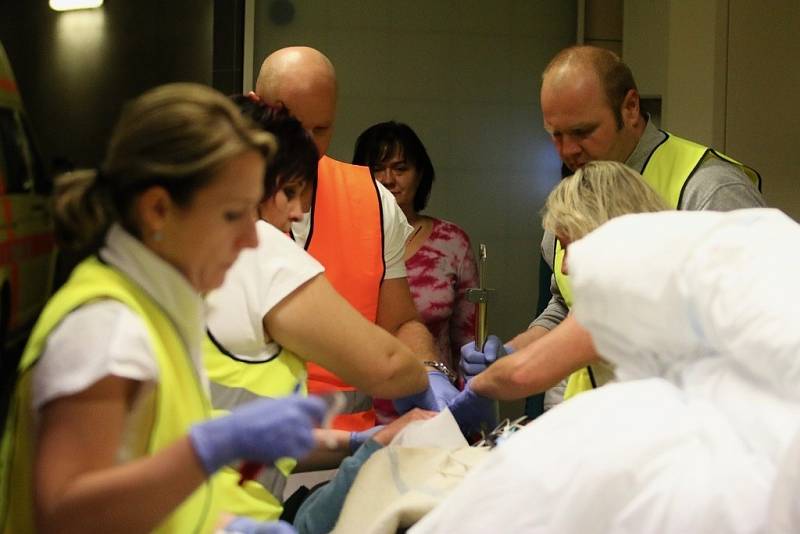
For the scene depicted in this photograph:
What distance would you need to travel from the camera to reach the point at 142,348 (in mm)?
889

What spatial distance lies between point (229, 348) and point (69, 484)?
51 cm

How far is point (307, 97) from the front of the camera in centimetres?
203

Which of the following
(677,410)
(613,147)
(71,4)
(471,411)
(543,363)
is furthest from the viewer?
(613,147)

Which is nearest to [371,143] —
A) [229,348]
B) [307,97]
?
[307,97]

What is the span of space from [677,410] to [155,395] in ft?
1.64

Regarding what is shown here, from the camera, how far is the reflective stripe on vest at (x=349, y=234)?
1.86m

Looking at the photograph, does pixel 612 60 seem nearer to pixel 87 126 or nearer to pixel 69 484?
pixel 87 126

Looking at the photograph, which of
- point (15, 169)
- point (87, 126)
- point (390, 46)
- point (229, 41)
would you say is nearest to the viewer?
point (15, 169)

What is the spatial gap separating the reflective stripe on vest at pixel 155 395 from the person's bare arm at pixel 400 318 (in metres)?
1.01

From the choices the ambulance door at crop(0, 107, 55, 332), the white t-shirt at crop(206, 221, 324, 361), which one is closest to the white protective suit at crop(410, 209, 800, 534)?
the white t-shirt at crop(206, 221, 324, 361)

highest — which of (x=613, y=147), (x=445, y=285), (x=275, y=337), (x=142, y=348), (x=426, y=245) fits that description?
(x=613, y=147)

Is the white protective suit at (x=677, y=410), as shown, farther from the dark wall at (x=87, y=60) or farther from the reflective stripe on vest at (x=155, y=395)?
the dark wall at (x=87, y=60)

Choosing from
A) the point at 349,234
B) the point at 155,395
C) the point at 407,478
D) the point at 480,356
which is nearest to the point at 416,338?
the point at 480,356

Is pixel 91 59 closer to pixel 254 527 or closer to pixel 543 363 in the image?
pixel 254 527
